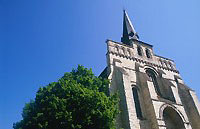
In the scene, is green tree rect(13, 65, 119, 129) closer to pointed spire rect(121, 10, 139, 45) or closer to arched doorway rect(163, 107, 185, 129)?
arched doorway rect(163, 107, 185, 129)

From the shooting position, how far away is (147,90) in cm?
1767

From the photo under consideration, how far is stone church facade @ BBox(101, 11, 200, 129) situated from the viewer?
15.8 m

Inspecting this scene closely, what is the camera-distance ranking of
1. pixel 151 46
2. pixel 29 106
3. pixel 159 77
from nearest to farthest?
pixel 29 106, pixel 159 77, pixel 151 46

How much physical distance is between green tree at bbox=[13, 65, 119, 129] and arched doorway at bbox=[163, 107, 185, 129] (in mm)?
7606

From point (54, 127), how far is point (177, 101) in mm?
13666

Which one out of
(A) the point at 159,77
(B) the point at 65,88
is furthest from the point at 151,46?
(B) the point at 65,88

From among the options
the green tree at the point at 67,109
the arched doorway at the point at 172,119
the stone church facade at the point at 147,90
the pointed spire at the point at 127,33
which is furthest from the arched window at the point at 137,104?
the pointed spire at the point at 127,33

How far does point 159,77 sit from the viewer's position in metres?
22.0

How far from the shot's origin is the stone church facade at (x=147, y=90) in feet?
51.7

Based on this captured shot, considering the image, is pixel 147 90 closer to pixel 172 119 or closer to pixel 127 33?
pixel 172 119

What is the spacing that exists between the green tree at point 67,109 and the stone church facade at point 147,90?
3.01 m

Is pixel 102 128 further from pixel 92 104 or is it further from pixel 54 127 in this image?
pixel 54 127

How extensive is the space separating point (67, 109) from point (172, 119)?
11815mm

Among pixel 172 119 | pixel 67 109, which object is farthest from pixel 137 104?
pixel 67 109
